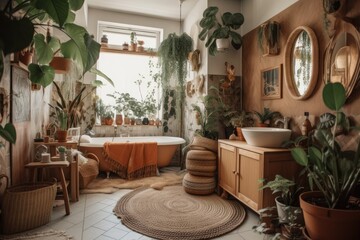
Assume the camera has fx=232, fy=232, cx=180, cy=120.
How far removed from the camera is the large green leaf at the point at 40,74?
2174 millimetres

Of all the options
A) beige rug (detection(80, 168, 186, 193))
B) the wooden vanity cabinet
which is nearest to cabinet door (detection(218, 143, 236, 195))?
the wooden vanity cabinet

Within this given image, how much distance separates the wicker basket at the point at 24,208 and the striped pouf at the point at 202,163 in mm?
1605

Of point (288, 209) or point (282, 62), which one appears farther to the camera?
point (282, 62)

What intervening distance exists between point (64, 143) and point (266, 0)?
3.13 meters

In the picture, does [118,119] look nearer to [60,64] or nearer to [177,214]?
[60,64]

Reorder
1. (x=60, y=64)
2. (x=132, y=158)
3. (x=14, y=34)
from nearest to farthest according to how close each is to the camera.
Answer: (x=14, y=34) < (x=60, y=64) < (x=132, y=158)

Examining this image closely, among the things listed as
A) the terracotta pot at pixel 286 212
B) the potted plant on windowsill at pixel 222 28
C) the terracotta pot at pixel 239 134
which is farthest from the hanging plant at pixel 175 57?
the terracotta pot at pixel 286 212

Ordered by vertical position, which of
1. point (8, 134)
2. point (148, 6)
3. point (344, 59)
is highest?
point (148, 6)

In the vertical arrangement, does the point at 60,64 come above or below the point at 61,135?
above

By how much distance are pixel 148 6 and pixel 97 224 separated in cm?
371

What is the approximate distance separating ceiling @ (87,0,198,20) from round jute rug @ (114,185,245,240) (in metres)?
3.19

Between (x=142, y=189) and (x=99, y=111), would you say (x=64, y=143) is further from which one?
(x=99, y=111)

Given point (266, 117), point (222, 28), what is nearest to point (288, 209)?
point (266, 117)

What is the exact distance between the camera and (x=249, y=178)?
241 centimetres
